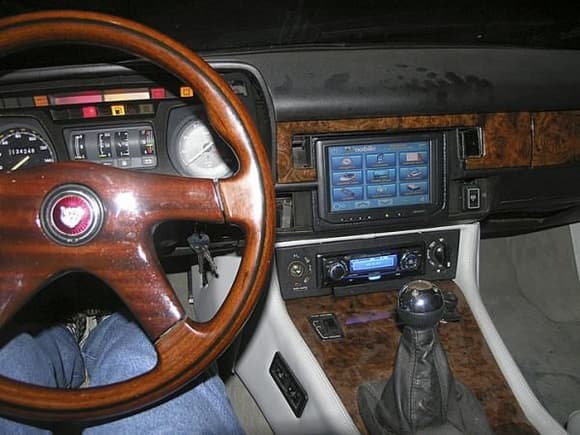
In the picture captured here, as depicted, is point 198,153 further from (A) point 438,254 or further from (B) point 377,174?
(A) point 438,254

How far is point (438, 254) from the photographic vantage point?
4.71 feet

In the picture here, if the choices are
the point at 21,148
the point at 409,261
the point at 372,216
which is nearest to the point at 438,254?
the point at 409,261

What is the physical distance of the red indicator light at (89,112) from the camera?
1116 millimetres

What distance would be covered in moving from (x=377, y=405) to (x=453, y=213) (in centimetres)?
53

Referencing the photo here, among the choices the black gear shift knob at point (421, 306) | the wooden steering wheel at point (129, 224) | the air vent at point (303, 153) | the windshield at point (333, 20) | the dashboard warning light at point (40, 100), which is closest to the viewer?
the wooden steering wheel at point (129, 224)

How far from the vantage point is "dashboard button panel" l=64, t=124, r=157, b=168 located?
1134mm

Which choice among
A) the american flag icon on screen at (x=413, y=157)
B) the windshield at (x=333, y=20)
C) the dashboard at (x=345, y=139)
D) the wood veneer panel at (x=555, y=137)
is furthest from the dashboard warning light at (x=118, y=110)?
the wood veneer panel at (x=555, y=137)

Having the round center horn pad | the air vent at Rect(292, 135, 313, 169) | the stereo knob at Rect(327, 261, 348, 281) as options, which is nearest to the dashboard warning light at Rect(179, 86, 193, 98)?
the air vent at Rect(292, 135, 313, 169)

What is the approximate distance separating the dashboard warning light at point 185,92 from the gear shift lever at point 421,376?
58 centimetres

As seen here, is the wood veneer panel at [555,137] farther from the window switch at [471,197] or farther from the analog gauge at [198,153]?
the analog gauge at [198,153]

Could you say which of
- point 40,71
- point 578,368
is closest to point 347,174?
point 40,71

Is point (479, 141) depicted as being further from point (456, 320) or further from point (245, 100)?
point (245, 100)

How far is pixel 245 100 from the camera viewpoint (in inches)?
47.4

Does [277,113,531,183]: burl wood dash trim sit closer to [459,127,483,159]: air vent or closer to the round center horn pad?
[459,127,483,159]: air vent
